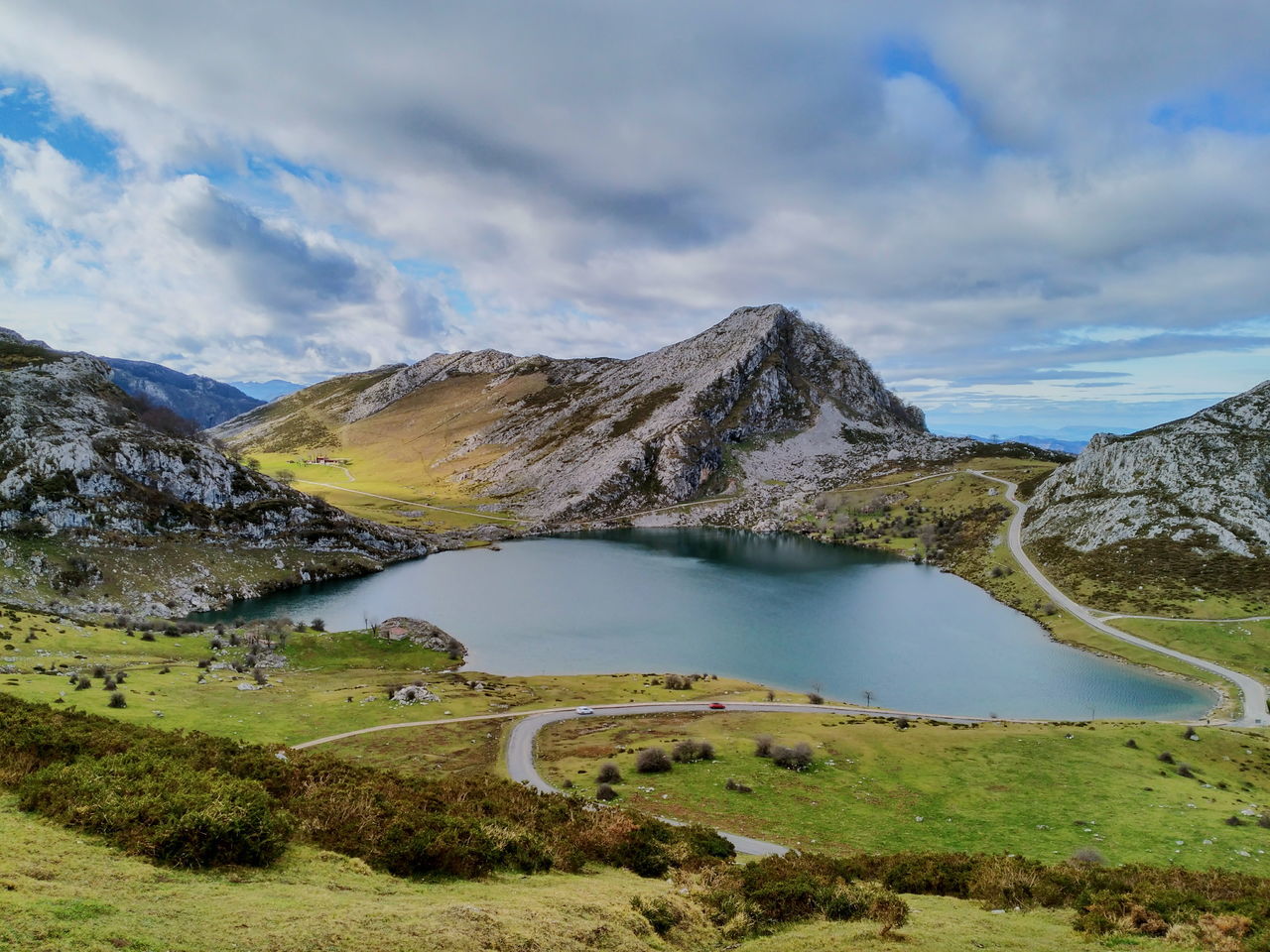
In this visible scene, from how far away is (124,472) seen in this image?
111 meters

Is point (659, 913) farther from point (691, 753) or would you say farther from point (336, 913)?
point (691, 753)

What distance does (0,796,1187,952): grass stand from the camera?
34.7ft

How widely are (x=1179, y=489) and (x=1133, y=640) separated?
52433 millimetres

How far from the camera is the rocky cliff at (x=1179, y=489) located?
108 meters

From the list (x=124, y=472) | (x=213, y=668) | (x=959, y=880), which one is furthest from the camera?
(x=124, y=472)

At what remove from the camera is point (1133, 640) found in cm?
8494

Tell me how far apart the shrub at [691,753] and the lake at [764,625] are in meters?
27.7

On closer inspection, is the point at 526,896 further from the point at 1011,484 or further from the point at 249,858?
the point at 1011,484

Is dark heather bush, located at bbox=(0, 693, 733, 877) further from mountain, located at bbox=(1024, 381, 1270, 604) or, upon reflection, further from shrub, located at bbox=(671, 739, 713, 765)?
mountain, located at bbox=(1024, 381, 1270, 604)

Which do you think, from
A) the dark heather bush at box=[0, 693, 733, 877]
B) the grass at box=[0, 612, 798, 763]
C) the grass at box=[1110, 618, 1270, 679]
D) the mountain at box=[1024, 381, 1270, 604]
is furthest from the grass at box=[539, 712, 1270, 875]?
the mountain at box=[1024, 381, 1270, 604]

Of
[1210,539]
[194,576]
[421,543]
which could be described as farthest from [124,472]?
[1210,539]

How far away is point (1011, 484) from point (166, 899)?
19761cm

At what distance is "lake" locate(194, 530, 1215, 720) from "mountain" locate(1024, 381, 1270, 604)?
1018 inches

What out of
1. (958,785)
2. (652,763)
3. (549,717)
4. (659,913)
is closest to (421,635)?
(549,717)
